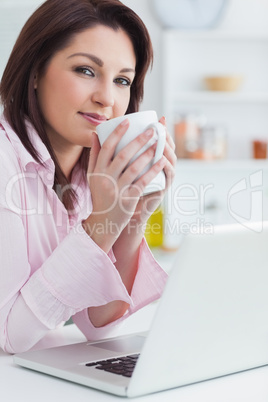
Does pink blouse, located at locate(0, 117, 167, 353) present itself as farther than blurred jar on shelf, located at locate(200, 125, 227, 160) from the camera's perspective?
No

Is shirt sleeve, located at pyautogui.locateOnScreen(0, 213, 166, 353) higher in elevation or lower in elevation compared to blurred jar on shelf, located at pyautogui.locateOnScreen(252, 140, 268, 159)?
lower

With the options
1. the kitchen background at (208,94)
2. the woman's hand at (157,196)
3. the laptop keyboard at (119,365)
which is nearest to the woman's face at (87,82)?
the woman's hand at (157,196)

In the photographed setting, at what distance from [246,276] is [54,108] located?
67cm

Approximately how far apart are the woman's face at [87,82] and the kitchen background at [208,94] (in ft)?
7.68

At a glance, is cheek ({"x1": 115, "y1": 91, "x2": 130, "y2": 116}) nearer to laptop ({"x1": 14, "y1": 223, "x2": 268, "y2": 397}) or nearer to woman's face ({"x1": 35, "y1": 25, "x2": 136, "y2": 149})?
woman's face ({"x1": 35, "y1": 25, "x2": 136, "y2": 149})

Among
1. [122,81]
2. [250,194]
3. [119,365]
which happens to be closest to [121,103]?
[122,81]

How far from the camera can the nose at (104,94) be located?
4.22ft

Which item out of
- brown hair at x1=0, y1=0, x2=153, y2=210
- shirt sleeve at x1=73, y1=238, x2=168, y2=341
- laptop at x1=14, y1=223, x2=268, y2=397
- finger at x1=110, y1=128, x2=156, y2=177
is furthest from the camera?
brown hair at x1=0, y1=0, x2=153, y2=210

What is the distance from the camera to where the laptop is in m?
0.76

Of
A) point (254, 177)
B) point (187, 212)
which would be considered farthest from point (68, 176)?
point (254, 177)

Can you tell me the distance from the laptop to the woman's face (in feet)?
1.78

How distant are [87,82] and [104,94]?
4 centimetres

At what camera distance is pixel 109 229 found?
1034 mm

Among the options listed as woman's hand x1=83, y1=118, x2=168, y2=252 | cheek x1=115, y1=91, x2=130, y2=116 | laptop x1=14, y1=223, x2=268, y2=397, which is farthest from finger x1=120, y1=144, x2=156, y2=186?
cheek x1=115, y1=91, x2=130, y2=116
